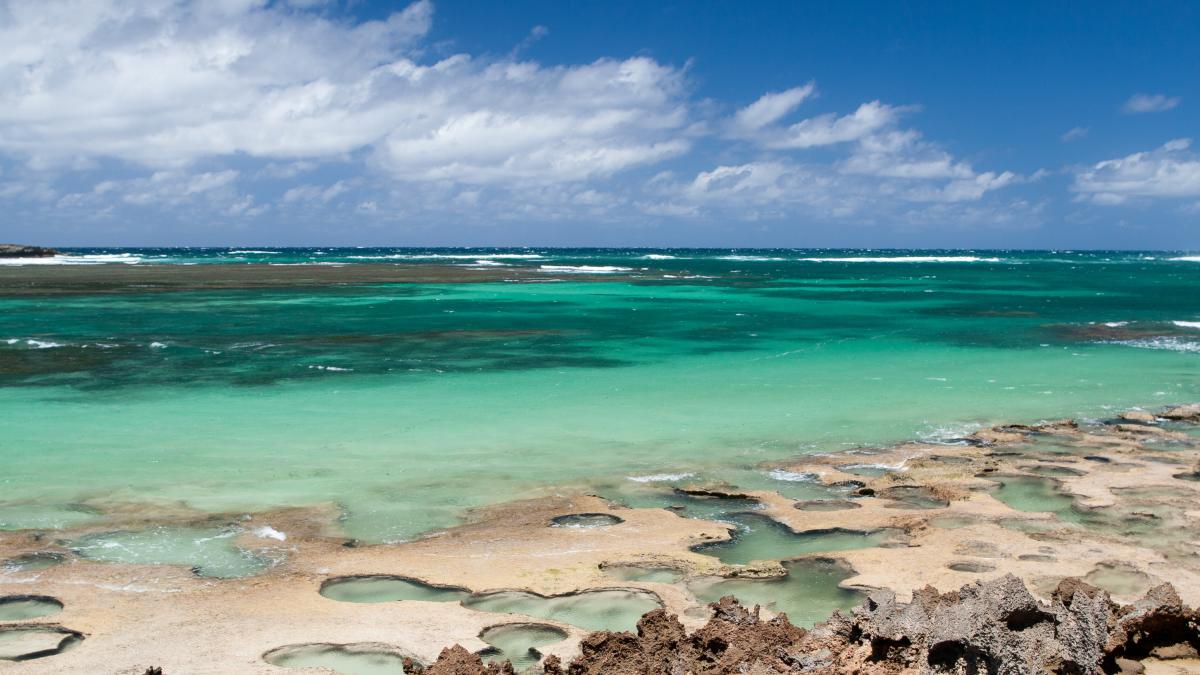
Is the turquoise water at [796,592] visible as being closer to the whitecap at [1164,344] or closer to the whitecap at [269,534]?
the whitecap at [269,534]

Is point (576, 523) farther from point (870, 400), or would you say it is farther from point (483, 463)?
point (870, 400)

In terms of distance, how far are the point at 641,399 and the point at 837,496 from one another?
23.9ft

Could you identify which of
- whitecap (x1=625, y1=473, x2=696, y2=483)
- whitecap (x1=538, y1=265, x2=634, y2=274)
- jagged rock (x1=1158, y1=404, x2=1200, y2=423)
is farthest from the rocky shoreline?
whitecap (x1=538, y1=265, x2=634, y2=274)

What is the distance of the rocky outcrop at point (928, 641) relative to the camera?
5598 mm

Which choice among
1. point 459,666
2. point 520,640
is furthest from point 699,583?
point 459,666

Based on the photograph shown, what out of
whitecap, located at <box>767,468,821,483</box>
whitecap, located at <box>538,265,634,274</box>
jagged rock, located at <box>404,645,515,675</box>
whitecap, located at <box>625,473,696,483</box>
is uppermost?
whitecap, located at <box>538,265,634,274</box>

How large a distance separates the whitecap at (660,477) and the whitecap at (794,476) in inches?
41.5

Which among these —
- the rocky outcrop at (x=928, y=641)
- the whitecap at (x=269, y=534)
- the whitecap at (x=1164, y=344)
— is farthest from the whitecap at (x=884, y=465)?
the whitecap at (x=1164, y=344)

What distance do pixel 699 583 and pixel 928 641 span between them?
260 cm

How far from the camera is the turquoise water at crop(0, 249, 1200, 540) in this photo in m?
11.7

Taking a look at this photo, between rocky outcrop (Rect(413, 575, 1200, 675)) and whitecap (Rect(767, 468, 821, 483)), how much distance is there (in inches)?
202

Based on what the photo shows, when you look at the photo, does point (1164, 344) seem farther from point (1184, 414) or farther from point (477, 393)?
point (477, 393)

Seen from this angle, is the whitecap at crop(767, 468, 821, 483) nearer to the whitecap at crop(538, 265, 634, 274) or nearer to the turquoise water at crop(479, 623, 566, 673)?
the turquoise water at crop(479, 623, 566, 673)

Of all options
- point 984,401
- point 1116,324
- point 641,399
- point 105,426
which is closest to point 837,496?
point 641,399
